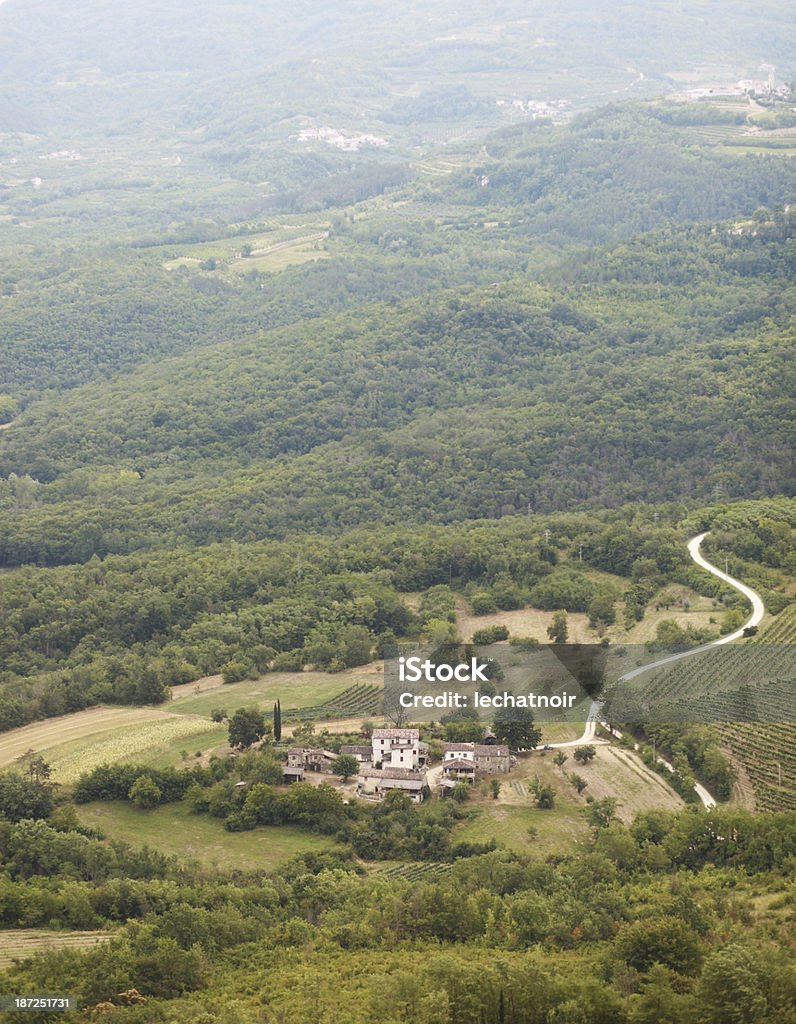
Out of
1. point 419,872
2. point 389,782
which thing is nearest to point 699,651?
point 389,782

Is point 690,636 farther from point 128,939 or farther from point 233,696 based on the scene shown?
point 128,939

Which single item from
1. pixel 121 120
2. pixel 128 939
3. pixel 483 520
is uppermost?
pixel 121 120

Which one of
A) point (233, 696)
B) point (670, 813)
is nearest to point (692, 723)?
point (670, 813)

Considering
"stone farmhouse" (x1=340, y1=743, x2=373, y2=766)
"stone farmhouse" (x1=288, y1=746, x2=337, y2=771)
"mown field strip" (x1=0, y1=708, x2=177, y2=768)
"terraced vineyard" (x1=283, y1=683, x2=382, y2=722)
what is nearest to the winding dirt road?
"stone farmhouse" (x1=340, y1=743, x2=373, y2=766)

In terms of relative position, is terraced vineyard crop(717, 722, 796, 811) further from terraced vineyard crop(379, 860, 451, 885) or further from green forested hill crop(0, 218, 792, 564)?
green forested hill crop(0, 218, 792, 564)

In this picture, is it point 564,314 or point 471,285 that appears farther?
point 471,285

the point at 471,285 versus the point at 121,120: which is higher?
the point at 121,120

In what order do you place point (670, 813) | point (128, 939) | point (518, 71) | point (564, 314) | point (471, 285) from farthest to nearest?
point (518, 71), point (471, 285), point (564, 314), point (670, 813), point (128, 939)

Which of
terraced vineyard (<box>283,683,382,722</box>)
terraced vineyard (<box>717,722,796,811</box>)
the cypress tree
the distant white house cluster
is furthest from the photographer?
the distant white house cluster

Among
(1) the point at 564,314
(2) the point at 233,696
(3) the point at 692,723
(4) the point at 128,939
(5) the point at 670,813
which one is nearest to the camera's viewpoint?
(4) the point at 128,939
